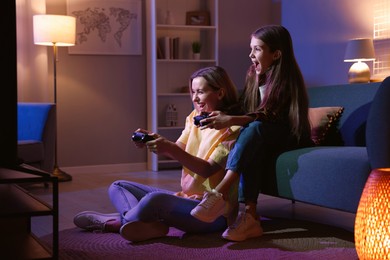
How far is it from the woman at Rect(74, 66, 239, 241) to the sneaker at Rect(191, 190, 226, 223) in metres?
0.11

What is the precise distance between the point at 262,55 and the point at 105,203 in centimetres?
157

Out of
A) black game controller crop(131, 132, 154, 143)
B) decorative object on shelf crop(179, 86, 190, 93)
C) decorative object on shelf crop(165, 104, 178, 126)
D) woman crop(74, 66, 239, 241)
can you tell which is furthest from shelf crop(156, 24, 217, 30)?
black game controller crop(131, 132, 154, 143)

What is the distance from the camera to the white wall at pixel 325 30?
5.93 m

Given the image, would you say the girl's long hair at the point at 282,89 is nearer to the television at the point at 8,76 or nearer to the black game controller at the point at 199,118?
the black game controller at the point at 199,118

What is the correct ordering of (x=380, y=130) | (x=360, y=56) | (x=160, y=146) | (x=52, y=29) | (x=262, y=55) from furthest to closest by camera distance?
1. (x=360, y=56)
2. (x=52, y=29)
3. (x=262, y=55)
4. (x=160, y=146)
5. (x=380, y=130)

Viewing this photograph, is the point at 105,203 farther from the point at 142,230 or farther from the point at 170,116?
the point at 170,116

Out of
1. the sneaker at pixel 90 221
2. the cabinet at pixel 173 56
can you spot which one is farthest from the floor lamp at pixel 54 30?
the sneaker at pixel 90 221

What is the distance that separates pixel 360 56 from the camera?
5461 mm

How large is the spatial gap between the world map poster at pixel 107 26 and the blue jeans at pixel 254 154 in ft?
11.1

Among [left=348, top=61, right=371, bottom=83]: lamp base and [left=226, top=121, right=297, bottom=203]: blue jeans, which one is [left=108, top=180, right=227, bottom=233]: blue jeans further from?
[left=348, top=61, right=371, bottom=83]: lamp base

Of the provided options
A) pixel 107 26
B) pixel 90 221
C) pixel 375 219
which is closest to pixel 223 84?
pixel 90 221

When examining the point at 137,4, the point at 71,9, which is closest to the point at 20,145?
the point at 71,9

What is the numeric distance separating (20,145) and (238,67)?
2794 millimetres

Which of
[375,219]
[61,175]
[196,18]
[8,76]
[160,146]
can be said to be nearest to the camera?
[375,219]
